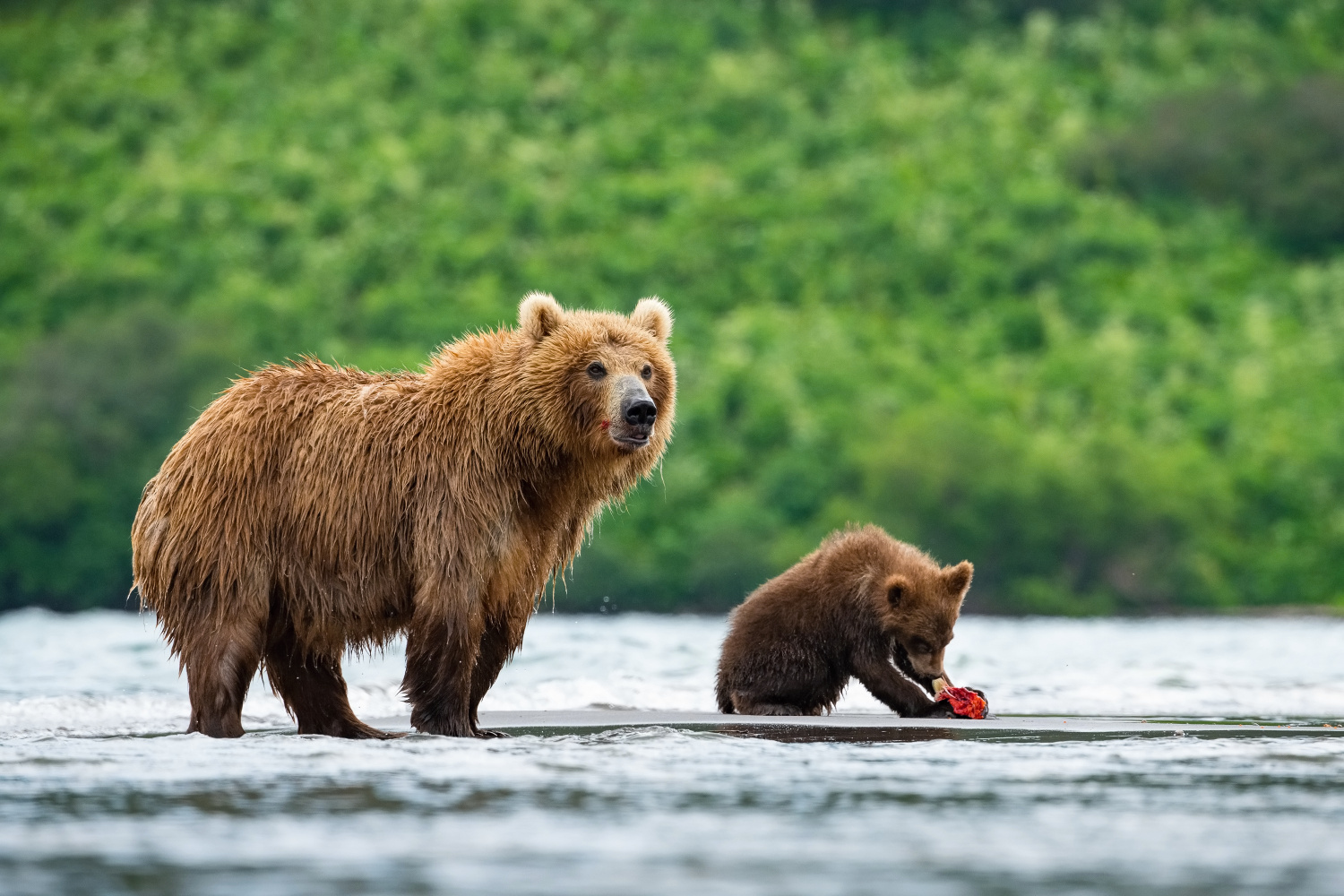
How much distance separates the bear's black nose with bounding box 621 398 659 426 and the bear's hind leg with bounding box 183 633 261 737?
195cm

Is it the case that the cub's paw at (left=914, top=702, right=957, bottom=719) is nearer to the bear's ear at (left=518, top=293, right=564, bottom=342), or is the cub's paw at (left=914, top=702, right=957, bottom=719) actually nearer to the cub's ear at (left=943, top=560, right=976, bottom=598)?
the cub's ear at (left=943, top=560, right=976, bottom=598)

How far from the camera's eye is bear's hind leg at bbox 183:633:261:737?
29.5ft

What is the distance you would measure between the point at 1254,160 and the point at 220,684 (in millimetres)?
52236

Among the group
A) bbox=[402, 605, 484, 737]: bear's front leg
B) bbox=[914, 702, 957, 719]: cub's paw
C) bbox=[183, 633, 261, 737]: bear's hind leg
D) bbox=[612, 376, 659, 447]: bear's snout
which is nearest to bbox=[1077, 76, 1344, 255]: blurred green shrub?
bbox=[914, 702, 957, 719]: cub's paw

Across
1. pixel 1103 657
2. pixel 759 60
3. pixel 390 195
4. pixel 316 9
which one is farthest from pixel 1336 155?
pixel 1103 657

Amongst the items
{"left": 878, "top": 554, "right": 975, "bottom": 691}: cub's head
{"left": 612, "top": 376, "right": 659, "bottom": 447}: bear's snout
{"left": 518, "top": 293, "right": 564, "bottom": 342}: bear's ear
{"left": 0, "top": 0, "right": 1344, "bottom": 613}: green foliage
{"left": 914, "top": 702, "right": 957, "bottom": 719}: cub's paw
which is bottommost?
{"left": 914, "top": 702, "right": 957, "bottom": 719}: cub's paw

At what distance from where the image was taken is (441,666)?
896cm

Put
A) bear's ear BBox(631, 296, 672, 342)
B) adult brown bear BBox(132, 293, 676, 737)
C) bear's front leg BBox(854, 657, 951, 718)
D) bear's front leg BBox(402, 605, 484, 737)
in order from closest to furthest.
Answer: bear's front leg BBox(402, 605, 484, 737), adult brown bear BBox(132, 293, 676, 737), bear's ear BBox(631, 296, 672, 342), bear's front leg BBox(854, 657, 951, 718)

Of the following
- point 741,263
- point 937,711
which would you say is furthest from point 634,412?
point 741,263

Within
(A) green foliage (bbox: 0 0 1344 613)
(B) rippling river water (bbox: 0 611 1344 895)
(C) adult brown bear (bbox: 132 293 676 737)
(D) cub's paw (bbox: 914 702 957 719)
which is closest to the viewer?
(B) rippling river water (bbox: 0 611 1344 895)

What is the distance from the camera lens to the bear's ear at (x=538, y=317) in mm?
9260

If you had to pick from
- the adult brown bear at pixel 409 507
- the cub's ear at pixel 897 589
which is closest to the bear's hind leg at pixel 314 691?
the adult brown bear at pixel 409 507

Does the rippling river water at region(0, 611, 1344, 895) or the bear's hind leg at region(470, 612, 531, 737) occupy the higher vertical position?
the bear's hind leg at region(470, 612, 531, 737)

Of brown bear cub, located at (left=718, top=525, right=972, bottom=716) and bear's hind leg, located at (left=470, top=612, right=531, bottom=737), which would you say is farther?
brown bear cub, located at (left=718, top=525, right=972, bottom=716)
